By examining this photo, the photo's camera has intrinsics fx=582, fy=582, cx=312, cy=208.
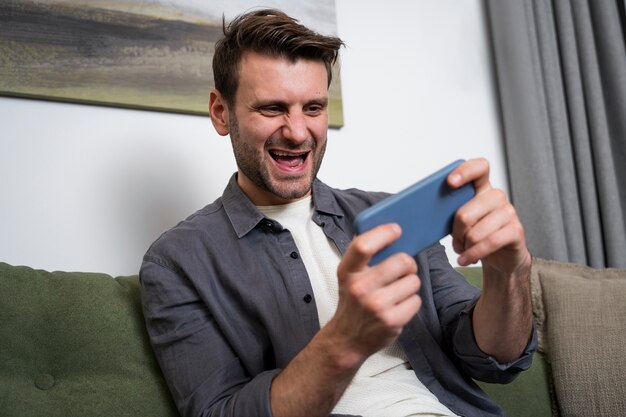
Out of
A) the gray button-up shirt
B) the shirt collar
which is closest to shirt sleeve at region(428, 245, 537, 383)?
the gray button-up shirt

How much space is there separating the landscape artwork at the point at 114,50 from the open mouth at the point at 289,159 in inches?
16.0

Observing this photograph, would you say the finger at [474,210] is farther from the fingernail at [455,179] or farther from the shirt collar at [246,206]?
the shirt collar at [246,206]

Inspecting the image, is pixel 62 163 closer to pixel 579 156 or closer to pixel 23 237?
pixel 23 237

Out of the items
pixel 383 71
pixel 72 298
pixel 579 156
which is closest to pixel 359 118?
pixel 383 71

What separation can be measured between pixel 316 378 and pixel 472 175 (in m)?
0.34

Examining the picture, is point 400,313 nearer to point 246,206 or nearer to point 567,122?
point 246,206

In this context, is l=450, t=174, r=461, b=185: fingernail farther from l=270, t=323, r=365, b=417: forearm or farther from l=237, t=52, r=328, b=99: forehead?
l=237, t=52, r=328, b=99: forehead

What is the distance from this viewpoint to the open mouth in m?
1.20

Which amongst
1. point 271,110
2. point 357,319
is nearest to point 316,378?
point 357,319

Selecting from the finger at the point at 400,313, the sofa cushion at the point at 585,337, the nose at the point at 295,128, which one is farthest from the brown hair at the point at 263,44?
the sofa cushion at the point at 585,337

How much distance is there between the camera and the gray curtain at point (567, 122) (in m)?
1.94

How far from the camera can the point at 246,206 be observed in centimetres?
118

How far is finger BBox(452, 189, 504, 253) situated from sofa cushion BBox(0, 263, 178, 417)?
629 mm

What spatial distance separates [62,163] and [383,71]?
102 centimetres
